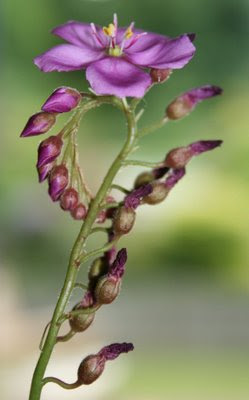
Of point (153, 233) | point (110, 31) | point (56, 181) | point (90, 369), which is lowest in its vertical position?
point (90, 369)

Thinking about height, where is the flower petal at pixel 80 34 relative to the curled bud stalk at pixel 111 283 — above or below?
above

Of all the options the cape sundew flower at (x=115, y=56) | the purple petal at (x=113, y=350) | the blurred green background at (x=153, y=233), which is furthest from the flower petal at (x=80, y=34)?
the blurred green background at (x=153, y=233)

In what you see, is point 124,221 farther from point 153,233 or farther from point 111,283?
point 153,233

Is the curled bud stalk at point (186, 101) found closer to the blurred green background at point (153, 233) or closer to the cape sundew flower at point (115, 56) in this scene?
the cape sundew flower at point (115, 56)

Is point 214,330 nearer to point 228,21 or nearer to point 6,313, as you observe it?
point 6,313

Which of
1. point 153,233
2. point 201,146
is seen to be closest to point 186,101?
point 201,146

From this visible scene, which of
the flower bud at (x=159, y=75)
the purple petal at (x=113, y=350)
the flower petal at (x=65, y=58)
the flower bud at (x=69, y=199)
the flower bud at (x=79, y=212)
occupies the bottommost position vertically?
the purple petal at (x=113, y=350)
